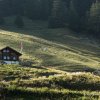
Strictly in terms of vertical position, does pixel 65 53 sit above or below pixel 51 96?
below

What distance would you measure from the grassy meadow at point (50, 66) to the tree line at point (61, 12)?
4.61 metres

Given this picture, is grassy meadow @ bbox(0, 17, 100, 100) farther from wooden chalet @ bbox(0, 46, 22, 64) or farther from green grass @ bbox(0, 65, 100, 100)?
wooden chalet @ bbox(0, 46, 22, 64)

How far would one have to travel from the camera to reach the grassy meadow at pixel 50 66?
26.2 metres

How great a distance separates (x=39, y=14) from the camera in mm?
167500

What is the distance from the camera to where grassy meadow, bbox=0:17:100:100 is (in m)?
26.2

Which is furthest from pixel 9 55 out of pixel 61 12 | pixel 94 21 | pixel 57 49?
pixel 61 12

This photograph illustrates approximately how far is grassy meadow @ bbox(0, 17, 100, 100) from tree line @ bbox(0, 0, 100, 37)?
4.61m

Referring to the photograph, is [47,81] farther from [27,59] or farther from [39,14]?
[39,14]

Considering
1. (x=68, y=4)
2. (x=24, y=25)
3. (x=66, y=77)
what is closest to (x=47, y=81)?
(x=66, y=77)

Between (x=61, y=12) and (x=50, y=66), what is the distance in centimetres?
6959

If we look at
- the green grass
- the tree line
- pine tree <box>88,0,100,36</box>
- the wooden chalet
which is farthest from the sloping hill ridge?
the green grass

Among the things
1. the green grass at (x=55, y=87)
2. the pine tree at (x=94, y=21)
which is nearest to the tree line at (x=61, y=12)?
the pine tree at (x=94, y=21)

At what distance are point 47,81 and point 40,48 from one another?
249ft

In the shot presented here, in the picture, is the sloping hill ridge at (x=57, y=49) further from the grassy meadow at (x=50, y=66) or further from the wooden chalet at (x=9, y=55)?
the wooden chalet at (x=9, y=55)
